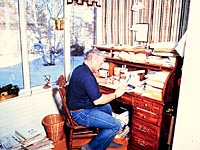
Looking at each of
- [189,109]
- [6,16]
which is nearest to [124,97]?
[189,109]

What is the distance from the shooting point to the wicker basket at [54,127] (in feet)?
8.24

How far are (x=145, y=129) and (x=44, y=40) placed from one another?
170cm

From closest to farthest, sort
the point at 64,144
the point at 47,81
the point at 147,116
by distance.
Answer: the point at 147,116, the point at 64,144, the point at 47,81

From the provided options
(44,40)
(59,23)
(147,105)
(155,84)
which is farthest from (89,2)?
(147,105)

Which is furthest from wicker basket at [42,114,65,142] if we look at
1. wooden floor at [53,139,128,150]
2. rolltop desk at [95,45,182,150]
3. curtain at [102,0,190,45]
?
curtain at [102,0,190,45]

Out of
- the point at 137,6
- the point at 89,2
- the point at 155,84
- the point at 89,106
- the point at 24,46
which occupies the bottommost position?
the point at 89,106

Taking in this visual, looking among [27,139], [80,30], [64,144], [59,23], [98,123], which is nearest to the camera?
[98,123]

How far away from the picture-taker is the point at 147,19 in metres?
2.56

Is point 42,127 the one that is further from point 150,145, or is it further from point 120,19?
point 120,19

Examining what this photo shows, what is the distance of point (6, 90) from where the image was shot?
7.84 ft

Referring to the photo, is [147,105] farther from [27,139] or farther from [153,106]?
[27,139]

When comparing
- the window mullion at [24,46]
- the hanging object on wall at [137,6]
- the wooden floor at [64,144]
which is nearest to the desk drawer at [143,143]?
the wooden floor at [64,144]

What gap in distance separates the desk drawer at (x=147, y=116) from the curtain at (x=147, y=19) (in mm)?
893

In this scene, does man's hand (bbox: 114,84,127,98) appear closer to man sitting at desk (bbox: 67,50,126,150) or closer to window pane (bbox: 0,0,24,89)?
man sitting at desk (bbox: 67,50,126,150)
